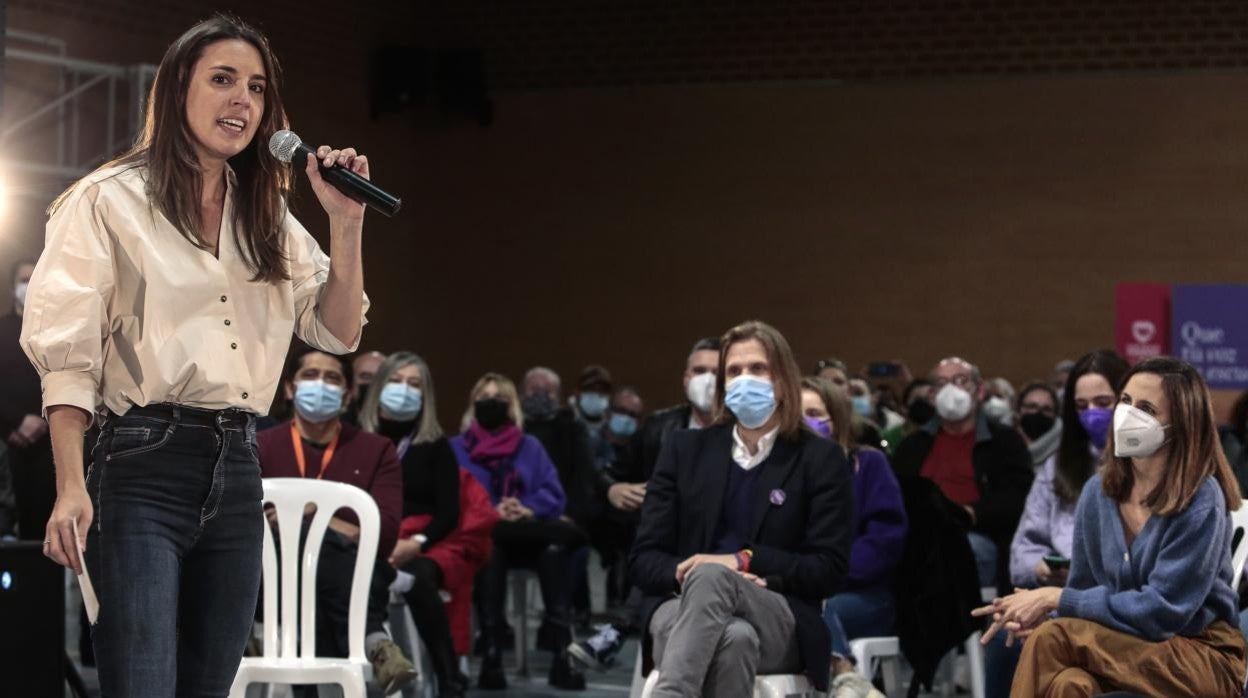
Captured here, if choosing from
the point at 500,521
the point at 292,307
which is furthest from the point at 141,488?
the point at 500,521

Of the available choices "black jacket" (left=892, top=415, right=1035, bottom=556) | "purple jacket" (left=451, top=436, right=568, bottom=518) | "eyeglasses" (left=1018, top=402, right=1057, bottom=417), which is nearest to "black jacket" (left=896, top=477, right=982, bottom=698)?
"black jacket" (left=892, top=415, right=1035, bottom=556)

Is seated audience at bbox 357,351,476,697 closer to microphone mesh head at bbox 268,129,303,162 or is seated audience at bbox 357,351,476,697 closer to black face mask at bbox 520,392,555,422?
black face mask at bbox 520,392,555,422

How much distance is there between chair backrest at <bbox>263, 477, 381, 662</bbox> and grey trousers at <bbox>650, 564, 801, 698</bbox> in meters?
0.82

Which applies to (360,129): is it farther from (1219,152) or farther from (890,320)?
(1219,152)

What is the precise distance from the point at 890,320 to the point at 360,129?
14.6 feet

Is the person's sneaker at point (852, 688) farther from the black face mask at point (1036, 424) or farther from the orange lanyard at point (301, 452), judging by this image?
the black face mask at point (1036, 424)

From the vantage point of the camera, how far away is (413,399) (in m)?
6.39

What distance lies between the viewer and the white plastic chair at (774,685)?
4227 mm

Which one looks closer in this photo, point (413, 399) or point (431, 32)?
point (413, 399)

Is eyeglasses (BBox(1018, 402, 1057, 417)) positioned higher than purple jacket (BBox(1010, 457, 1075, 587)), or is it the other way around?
eyeglasses (BBox(1018, 402, 1057, 417))

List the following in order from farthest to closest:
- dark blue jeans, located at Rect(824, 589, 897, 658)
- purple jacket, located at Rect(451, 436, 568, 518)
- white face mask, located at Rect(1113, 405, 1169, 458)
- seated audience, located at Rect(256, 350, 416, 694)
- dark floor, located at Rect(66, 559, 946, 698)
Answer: purple jacket, located at Rect(451, 436, 568, 518) → dark floor, located at Rect(66, 559, 946, 698) → seated audience, located at Rect(256, 350, 416, 694) → dark blue jeans, located at Rect(824, 589, 897, 658) → white face mask, located at Rect(1113, 405, 1169, 458)

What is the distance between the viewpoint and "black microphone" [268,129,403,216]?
89.1 inches

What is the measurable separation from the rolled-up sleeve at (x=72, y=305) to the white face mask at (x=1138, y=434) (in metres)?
2.54

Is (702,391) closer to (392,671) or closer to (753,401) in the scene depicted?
(753,401)
